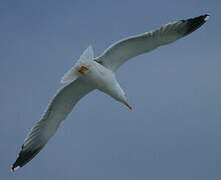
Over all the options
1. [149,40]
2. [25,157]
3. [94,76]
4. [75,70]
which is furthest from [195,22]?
[25,157]

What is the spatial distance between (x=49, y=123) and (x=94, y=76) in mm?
1581

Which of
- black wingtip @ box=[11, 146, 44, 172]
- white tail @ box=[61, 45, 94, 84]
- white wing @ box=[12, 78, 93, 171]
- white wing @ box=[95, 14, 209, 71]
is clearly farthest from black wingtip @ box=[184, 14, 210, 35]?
black wingtip @ box=[11, 146, 44, 172]

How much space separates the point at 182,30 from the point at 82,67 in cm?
171

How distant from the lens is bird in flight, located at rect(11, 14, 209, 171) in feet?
30.0

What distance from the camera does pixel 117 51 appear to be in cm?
962

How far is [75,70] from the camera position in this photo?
31.4 ft

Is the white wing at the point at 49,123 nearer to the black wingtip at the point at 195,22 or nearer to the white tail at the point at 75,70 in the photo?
the white tail at the point at 75,70

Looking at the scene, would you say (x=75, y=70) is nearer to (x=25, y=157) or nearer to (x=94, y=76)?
(x=94, y=76)

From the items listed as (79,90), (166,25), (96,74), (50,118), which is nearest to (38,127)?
(50,118)

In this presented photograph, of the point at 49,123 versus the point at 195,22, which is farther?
the point at 49,123

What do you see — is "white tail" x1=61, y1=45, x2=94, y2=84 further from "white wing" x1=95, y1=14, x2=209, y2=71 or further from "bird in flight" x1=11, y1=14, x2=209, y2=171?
"white wing" x1=95, y1=14, x2=209, y2=71

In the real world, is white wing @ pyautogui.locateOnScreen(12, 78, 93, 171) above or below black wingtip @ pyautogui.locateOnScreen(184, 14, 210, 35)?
below

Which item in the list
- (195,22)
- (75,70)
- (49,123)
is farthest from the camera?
(49,123)

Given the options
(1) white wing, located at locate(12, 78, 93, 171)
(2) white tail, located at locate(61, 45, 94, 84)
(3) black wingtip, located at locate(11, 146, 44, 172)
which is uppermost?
(2) white tail, located at locate(61, 45, 94, 84)
